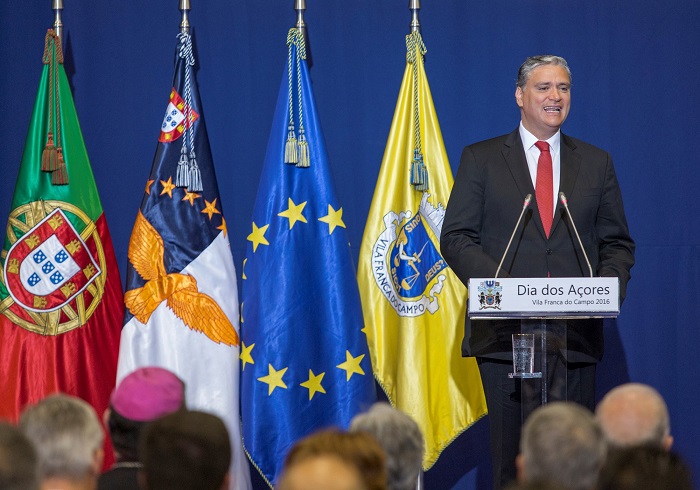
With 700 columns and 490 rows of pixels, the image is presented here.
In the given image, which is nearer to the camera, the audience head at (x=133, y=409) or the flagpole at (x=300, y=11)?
the audience head at (x=133, y=409)

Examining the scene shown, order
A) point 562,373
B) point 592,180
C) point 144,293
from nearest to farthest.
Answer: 1. point 562,373
2. point 592,180
3. point 144,293

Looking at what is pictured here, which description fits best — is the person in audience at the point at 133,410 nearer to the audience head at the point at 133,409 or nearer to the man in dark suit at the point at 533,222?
the audience head at the point at 133,409

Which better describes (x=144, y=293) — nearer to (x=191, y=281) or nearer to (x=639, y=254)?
(x=191, y=281)

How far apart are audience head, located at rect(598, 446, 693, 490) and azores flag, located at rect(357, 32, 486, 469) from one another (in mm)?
2783

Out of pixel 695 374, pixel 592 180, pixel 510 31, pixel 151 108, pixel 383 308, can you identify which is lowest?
pixel 695 374

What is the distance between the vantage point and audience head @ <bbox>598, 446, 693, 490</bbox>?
1.84 m

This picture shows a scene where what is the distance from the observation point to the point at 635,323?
5086mm

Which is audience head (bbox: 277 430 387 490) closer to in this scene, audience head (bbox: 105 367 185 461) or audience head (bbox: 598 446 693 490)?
audience head (bbox: 598 446 693 490)

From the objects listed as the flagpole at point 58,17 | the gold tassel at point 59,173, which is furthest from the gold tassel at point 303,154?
the flagpole at point 58,17

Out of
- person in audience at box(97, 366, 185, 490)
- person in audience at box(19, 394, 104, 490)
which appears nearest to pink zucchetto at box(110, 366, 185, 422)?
person in audience at box(97, 366, 185, 490)

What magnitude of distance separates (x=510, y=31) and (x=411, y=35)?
0.54 m

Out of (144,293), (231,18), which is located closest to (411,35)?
(231,18)

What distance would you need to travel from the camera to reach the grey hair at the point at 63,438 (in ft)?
7.11

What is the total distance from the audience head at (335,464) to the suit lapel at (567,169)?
2.09 meters
